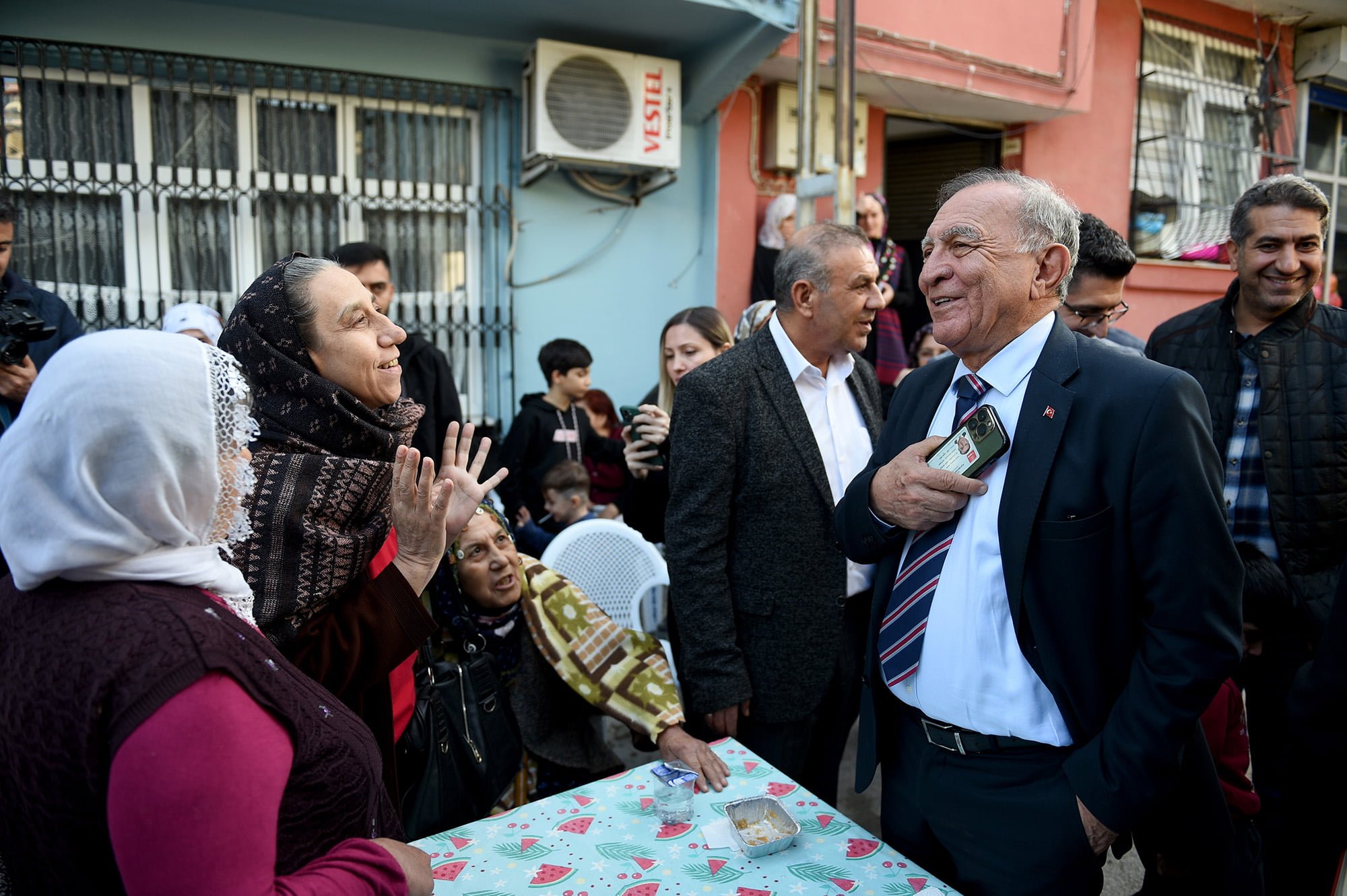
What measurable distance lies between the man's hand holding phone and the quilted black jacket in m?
1.36

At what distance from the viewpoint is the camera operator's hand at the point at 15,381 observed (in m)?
2.67

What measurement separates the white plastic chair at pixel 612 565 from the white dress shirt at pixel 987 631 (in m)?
1.78

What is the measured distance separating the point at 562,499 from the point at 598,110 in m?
2.27

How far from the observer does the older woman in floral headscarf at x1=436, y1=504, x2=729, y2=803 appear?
2.40m

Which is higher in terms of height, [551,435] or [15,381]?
[15,381]

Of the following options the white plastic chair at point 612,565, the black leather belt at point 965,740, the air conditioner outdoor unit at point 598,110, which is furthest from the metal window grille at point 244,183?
the black leather belt at point 965,740

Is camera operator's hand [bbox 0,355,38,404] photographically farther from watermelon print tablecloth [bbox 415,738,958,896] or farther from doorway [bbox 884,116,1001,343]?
doorway [bbox 884,116,1001,343]

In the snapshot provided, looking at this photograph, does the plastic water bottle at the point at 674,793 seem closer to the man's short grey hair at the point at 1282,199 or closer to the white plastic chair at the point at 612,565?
the white plastic chair at the point at 612,565

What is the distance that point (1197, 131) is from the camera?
7152 mm

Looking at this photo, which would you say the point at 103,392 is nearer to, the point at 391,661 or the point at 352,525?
the point at 352,525

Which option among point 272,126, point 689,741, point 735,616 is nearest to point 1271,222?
point 735,616

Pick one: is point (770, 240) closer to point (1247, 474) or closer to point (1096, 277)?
point (1096, 277)

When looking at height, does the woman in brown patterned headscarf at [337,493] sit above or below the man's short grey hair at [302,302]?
below

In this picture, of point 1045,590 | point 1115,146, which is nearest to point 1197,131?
point 1115,146
